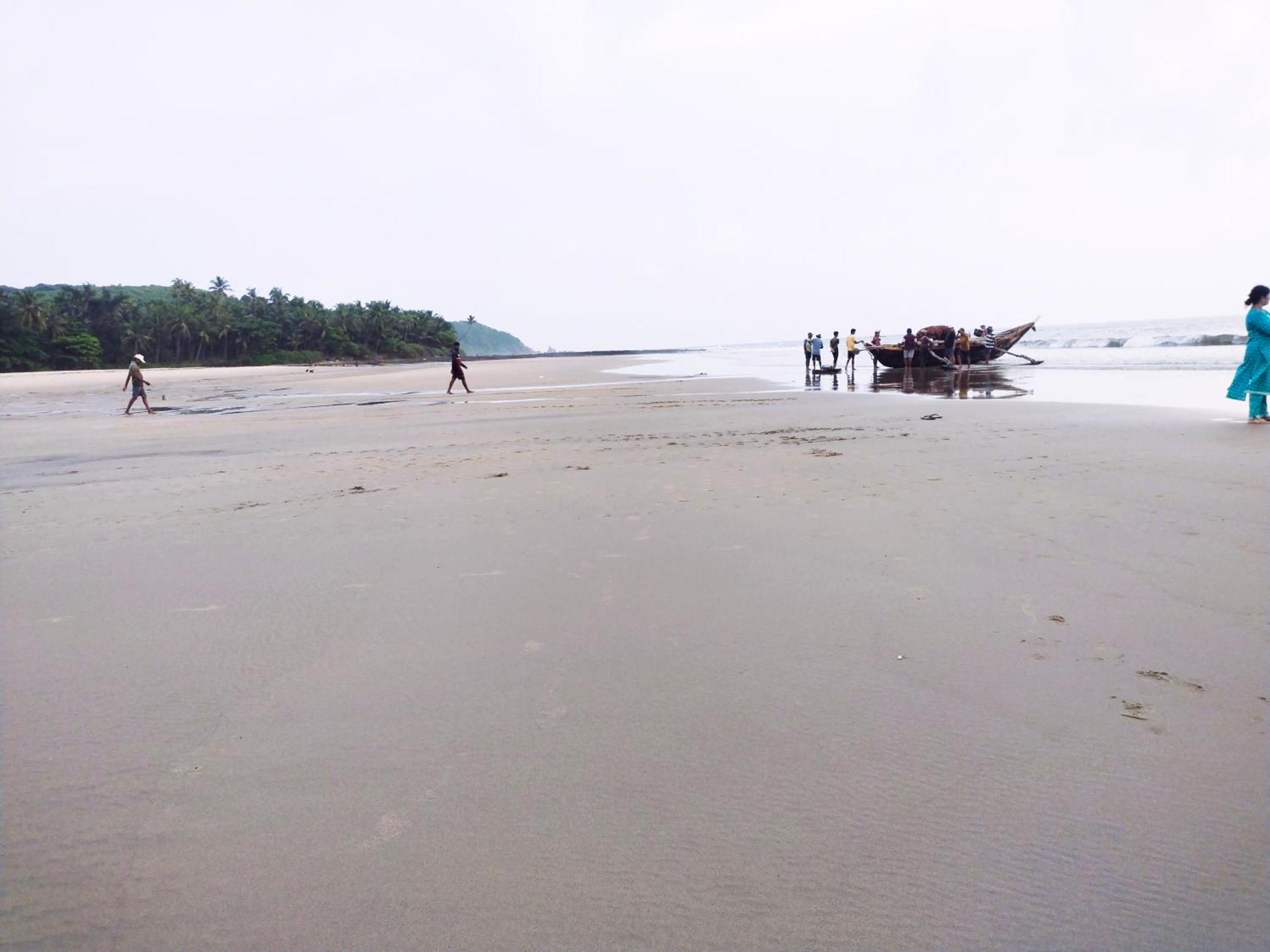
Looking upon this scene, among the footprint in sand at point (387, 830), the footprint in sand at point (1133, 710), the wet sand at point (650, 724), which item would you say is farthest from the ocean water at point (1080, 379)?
the footprint in sand at point (387, 830)

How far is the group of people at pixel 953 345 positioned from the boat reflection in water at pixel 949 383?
1.85 feet

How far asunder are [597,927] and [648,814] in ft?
1.30

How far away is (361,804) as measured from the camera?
213cm

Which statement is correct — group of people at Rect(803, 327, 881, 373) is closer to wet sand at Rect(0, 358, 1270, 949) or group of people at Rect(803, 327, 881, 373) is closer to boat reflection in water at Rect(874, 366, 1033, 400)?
boat reflection in water at Rect(874, 366, 1033, 400)

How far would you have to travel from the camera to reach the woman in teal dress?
9109mm

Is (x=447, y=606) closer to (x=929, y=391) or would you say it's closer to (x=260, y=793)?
(x=260, y=793)

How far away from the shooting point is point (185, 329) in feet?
247

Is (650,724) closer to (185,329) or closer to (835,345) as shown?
(835,345)

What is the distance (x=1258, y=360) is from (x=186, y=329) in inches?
3424

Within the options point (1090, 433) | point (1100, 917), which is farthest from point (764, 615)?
point (1090, 433)

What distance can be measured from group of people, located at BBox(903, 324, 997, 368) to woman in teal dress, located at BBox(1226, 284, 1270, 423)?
18367 millimetres

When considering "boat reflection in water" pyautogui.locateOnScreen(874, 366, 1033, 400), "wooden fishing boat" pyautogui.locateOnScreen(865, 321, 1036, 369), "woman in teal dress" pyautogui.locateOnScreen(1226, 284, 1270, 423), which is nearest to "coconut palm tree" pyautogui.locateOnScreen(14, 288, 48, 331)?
"wooden fishing boat" pyautogui.locateOnScreen(865, 321, 1036, 369)

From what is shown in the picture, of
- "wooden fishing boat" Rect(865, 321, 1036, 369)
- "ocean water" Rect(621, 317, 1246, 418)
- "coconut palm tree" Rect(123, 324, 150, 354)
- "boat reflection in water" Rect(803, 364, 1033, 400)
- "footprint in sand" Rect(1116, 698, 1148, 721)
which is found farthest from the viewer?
"coconut palm tree" Rect(123, 324, 150, 354)

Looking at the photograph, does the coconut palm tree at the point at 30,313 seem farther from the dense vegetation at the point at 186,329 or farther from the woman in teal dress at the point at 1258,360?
the woman in teal dress at the point at 1258,360
